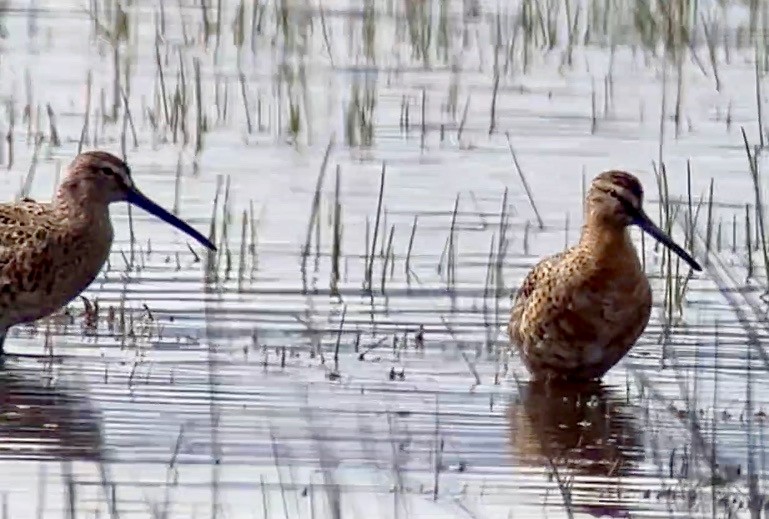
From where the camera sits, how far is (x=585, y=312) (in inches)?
386

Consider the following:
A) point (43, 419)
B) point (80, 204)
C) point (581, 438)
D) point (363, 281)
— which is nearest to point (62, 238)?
point (80, 204)

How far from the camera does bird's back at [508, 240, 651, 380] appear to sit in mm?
9750

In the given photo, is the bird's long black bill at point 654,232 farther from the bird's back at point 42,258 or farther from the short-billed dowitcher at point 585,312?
the bird's back at point 42,258

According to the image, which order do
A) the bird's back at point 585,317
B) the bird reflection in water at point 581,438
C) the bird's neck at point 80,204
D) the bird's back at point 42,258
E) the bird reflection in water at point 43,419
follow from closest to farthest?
1. the bird reflection in water at point 581,438
2. the bird reflection in water at point 43,419
3. the bird's back at point 585,317
4. the bird's back at point 42,258
5. the bird's neck at point 80,204

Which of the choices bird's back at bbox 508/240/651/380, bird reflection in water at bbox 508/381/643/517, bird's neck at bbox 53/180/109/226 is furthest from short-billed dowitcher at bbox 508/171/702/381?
bird's neck at bbox 53/180/109/226

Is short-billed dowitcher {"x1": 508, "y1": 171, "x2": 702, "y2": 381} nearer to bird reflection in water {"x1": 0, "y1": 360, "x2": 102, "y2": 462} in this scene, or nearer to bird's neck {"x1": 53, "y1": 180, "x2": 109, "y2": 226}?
bird reflection in water {"x1": 0, "y1": 360, "x2": 102, "y2": 462}

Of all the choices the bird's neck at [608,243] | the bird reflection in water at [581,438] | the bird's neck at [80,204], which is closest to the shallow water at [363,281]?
the bird reflection in water at [581,438]

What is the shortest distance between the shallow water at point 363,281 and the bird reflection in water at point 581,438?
2 cm

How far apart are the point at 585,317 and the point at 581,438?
2.73ft

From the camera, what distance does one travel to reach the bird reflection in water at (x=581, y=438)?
26.8ft

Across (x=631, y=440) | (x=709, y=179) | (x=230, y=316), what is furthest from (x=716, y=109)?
(x=631, y=440)

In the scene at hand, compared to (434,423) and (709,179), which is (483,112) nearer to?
(709,179)

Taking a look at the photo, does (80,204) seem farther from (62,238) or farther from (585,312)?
(585,312)

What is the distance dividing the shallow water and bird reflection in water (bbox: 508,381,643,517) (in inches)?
0.7
